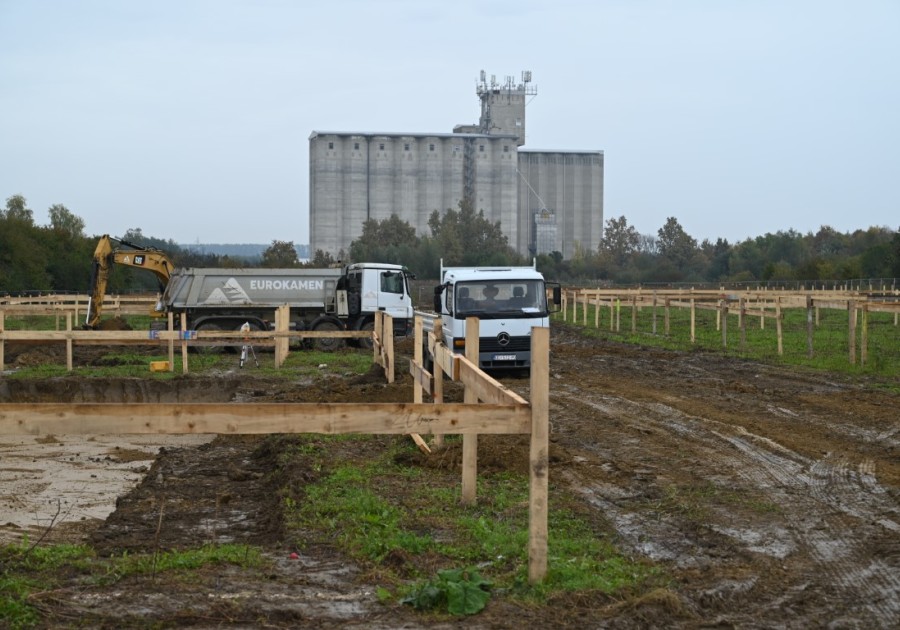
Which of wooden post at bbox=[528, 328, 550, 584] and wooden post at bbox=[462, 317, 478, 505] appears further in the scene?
wooden post at bbox=[462, 317, 478, 505]

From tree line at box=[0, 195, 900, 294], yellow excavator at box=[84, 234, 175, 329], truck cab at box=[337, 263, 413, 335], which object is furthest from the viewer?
tree line at box=[0, 195, 900, 294]

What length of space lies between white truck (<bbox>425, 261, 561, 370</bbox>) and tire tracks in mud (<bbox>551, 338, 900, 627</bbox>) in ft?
24.2

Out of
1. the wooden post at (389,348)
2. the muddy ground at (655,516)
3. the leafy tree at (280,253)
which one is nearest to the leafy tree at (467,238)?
the leafy tree at (280,253)

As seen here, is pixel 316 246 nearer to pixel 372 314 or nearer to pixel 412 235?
pixel 412 235

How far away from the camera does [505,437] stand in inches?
466

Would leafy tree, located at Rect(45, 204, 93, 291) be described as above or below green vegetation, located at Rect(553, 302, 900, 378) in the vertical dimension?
above

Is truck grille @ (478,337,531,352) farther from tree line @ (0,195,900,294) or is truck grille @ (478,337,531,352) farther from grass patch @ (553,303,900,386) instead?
tree line @ (0,195,900,294)

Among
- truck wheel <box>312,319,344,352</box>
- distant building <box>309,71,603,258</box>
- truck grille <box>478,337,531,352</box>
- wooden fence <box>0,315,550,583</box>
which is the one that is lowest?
truck wheel <box>312,319,344,352</box>

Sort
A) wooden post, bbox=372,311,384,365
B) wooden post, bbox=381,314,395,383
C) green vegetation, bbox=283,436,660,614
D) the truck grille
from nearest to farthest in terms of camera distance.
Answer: green vegetation, bbox=283,436,660,614 < wooden post, bbox=381,314,395,383 < the truck grille < wooden post, bbox=372,311,384,365

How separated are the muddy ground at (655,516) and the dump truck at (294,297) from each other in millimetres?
15350

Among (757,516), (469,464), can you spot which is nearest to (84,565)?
(469,464)

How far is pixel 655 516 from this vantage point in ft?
27.6

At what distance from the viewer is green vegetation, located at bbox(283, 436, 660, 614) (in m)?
6.21

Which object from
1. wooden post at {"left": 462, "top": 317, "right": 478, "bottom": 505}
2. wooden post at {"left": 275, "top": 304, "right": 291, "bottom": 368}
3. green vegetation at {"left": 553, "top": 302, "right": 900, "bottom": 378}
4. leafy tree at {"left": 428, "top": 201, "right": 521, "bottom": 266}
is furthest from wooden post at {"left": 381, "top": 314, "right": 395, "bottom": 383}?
leafy tree at {"left": 428, "top": 201, "right": 521, "bottom": 266}
